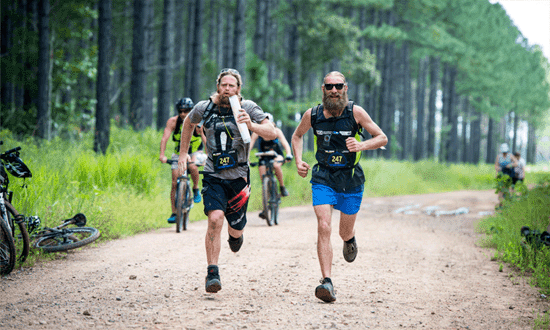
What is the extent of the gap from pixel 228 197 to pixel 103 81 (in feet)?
34.9

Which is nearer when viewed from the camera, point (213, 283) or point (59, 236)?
point (213, 283)

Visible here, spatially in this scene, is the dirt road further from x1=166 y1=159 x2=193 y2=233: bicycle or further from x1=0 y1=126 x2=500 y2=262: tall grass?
x1=0 y1=126 x2=500 y2=262: tall grass

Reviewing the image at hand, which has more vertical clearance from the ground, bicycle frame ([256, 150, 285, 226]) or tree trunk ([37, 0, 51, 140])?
tree trunk ([37, 0, 51, 140])

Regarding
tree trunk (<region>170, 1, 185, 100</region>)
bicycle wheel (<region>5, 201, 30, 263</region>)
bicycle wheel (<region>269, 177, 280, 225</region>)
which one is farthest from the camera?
tree trunk (<region>170, 1, 185, 100</region>)

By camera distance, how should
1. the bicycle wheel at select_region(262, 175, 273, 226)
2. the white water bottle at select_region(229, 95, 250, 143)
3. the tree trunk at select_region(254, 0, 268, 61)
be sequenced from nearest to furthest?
the white water bottle at select_region(229, 95, 250, 143), the bicycle wheel at select_region(262, 175, 273, 226), the tree trunk at select_region(254, 0, 268, 61)

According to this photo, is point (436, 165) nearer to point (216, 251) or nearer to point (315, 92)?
point (315, 92)

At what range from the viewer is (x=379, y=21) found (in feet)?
117

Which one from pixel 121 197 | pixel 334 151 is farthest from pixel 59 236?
pixel 334 151

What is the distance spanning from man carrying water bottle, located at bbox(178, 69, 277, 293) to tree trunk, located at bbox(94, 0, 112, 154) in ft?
31.7

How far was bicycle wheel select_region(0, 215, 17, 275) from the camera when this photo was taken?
5.45 m

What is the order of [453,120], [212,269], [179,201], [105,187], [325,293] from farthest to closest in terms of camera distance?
[453,120]
[105,187]
[179,201]
[212,269]
[325,293]

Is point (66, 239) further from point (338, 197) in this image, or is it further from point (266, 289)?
point (338, 197)

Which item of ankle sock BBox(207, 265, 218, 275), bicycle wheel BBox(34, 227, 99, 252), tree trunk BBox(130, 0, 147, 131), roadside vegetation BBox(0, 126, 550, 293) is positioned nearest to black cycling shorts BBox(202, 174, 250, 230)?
ankle sock BBox(207, 265, 218, 275)

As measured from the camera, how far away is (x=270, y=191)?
10.6 meters
